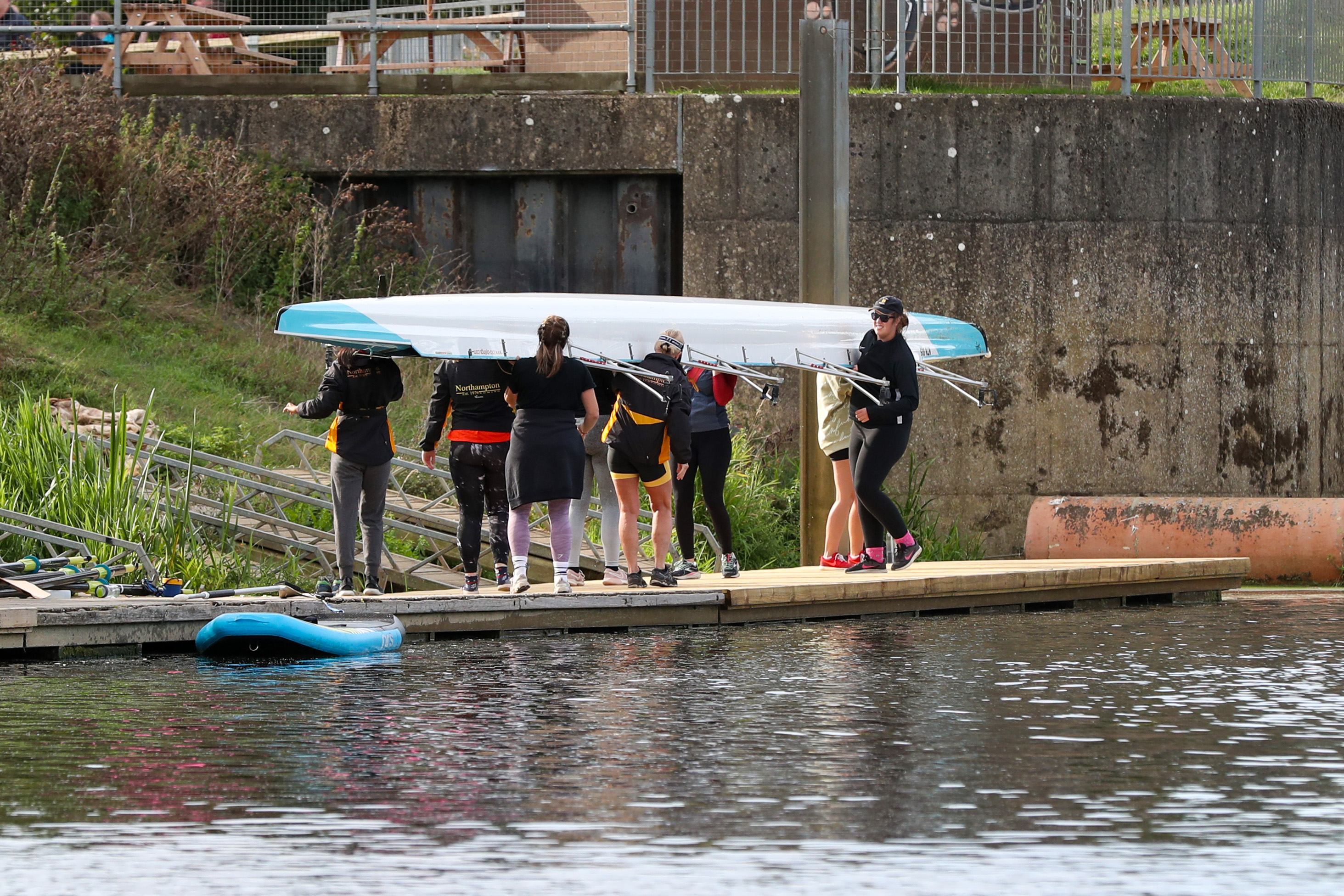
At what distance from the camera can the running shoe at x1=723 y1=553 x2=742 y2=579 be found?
12625mm

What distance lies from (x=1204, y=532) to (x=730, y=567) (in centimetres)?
486

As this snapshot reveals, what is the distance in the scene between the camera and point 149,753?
23.3ft

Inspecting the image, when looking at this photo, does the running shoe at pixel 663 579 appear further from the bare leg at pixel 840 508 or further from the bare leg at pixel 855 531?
the bare leg at pixel 855 531

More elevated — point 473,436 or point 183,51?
point 183,51

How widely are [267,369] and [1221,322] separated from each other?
346 inches

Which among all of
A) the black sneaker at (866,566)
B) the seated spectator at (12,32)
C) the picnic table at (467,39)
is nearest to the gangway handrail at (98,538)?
the black sneaker at (866,566)

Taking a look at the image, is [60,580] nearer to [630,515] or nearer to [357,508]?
[357,508]

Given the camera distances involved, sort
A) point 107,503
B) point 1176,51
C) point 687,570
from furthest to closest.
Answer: point 1176,51
point 687,570
point 107,503

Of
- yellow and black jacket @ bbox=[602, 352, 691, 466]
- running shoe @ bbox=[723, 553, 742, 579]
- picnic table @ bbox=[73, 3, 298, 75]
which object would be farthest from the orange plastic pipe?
picnic table @ bbox=[73, 3, 298, 75]

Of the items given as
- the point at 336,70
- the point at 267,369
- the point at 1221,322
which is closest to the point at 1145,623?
the point at 1221,322

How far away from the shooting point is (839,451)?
1284 centimetres

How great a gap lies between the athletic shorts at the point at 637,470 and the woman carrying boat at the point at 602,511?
18cm

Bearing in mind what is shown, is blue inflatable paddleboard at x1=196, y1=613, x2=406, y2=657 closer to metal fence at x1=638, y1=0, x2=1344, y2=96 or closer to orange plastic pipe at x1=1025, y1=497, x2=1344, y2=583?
orange plastic pipe at x1=1025, y1=497, x2=1344, y2=583

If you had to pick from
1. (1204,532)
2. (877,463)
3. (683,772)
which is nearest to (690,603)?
(877,463)
